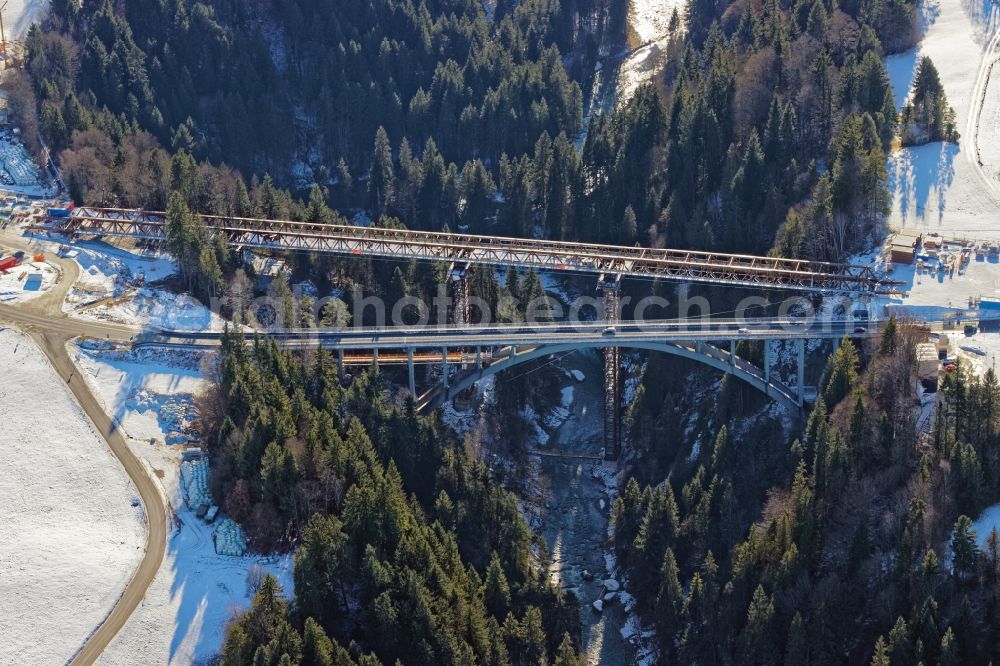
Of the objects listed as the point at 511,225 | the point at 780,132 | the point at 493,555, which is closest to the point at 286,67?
the point at 511,225

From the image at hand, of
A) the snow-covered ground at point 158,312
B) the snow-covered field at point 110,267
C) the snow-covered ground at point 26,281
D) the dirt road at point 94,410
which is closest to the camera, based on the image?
the dirt road at point 94,410

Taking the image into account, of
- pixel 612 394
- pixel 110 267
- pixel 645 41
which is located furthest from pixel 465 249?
pixel 645 41

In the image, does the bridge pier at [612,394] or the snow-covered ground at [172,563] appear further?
the bridge pier at [612,394]

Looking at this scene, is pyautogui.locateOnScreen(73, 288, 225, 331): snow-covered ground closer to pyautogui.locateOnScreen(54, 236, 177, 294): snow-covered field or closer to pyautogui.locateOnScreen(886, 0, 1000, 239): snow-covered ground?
pyautogui.locateOnScreen(54, 236, 177, 294): snow-covered field

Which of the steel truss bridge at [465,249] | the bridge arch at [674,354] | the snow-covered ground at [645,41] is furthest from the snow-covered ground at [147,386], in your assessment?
the snow-covered ground at [645,41]

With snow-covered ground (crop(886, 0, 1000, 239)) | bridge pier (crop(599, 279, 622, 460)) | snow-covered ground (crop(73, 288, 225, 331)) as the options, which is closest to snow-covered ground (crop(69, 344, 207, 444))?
snow-covered ground (crop(73, 288, 225, 331))

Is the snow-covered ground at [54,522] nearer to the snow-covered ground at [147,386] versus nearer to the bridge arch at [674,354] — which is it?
the snow-covered ground at [147,386]

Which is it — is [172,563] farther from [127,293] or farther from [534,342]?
[127,293]
